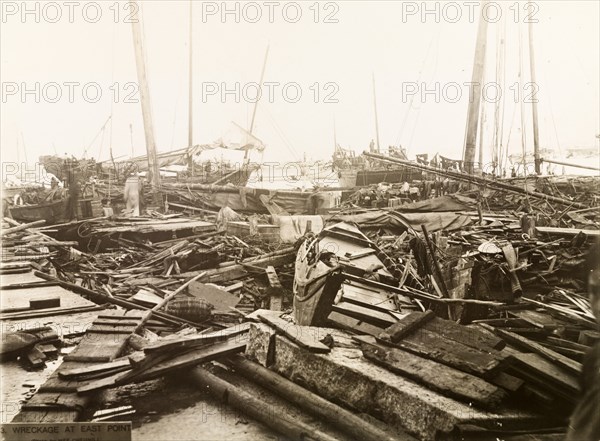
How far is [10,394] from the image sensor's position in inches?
149

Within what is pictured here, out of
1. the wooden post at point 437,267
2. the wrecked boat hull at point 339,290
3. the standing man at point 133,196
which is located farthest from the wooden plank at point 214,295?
the standing man at point 133,196

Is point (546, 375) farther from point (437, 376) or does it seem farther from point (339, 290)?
point (339, 290)

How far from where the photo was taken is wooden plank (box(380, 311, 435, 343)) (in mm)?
3822

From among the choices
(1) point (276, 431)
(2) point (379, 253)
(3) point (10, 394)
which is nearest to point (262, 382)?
(1) point (276, 431)

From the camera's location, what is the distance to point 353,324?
192 inches

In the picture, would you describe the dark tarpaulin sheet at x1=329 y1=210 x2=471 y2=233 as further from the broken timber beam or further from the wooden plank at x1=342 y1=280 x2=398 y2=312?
the broken timber beam

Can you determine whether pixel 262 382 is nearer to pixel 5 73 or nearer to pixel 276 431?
pixel 276 431

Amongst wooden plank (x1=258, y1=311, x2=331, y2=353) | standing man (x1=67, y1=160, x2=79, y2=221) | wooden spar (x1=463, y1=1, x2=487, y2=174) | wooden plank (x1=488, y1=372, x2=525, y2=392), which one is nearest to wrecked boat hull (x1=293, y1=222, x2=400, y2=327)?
wooden plank (x1=258, y1=311, x2=331, y2=353)

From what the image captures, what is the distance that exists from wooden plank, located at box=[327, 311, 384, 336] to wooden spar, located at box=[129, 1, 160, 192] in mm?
12599

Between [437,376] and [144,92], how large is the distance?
1456cm

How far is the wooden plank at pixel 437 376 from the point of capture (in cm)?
296

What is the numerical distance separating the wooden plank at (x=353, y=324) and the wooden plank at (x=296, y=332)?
55cm

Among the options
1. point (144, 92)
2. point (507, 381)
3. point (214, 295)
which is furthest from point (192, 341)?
point (144, 92)

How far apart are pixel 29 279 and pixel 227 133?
19.0 m
